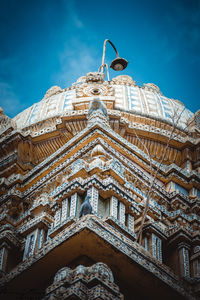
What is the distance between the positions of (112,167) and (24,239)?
292 cm

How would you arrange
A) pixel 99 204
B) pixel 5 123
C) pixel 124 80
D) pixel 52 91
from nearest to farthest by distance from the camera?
pixel 99 204, pixel 5 123, pixel 52 91, pixel 124 80

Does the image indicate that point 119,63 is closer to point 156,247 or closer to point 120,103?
point 120,103

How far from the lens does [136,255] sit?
10922 mm

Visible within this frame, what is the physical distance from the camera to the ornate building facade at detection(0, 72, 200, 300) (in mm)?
10797

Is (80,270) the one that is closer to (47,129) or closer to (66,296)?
(66,296)

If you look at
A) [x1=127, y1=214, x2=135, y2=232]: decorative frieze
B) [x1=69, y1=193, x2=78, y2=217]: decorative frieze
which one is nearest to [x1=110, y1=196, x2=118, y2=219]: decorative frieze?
[x1=127, y1=214, x2=135, y2=232]: decorative frieze

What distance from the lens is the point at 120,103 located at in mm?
26766

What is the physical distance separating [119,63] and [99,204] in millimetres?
18082

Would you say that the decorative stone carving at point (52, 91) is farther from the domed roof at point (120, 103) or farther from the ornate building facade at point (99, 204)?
the ornate building facade at point (99, 204)

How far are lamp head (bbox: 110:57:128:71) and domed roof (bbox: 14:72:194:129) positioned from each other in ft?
2.48

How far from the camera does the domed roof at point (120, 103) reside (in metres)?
26.0

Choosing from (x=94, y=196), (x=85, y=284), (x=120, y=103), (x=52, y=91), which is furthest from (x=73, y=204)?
(x=52, y=91)

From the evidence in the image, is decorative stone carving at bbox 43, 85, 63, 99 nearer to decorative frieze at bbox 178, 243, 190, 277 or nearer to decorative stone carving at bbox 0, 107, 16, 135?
decorative stone carving at bbox 0, 107, 16, 135

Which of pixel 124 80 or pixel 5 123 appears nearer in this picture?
pixel 5 123
